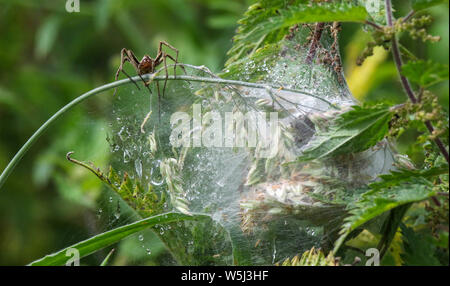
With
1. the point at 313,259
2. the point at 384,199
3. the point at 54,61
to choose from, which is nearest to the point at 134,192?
the point at 313,259

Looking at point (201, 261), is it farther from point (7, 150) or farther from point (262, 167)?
point (7, 150)

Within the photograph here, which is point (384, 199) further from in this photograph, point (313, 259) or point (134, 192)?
point (134, 192)

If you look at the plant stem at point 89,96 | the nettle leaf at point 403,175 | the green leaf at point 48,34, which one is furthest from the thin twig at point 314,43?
the green leaf at point 48,34

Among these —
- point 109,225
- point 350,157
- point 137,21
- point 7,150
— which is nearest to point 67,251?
point 109,225

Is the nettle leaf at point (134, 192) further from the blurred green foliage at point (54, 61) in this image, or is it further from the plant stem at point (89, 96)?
the blurred green foliage at point (54, 61)

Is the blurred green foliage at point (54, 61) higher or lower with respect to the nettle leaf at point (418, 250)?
Answer: higher

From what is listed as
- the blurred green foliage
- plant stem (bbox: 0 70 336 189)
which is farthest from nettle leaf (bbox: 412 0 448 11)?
Result: the blurred green foliage

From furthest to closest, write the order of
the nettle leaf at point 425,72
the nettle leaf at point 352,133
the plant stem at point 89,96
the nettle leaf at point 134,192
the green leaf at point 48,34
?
the green leaf at point 48,34
the nettle leaf at point 134,192
the plant stem at point 89,96
the nettle leaf at point 352,133
the nettle leaf at point 425,72

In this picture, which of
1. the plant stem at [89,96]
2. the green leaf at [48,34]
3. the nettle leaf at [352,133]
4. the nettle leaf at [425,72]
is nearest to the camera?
the nettle leaf at [425,72]
